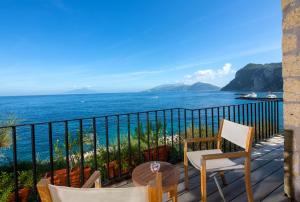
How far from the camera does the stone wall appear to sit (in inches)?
84.3

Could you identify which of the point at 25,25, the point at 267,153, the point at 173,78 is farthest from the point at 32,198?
the point at 173,78

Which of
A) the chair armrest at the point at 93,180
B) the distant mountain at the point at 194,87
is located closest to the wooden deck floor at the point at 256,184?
the chair armrest at the point at 93,180

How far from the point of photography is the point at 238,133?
8.07ft

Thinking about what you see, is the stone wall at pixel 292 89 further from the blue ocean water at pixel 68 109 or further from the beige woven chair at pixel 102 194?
the blue ocean water at pixel 68 109

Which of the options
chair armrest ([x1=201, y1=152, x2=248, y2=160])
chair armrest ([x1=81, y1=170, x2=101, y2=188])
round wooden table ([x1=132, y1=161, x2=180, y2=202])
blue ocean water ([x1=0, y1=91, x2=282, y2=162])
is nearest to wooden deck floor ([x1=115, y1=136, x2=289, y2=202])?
round wooden table ([x1=132, y1=161, x2=180, y2=202])

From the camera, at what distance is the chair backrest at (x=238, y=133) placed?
2.19 metres

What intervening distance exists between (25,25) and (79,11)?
705cm

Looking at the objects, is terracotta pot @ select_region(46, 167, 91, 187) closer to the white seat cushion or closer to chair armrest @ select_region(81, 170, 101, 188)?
the white seat cushion

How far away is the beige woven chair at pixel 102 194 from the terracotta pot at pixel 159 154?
283 centimetres

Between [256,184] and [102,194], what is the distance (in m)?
2.40

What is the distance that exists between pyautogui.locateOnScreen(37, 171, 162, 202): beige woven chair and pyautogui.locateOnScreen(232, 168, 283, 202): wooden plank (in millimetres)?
1849

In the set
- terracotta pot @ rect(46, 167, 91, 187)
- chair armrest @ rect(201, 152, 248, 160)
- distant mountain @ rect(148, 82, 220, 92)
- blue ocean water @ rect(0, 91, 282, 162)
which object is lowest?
Result: blue ocean water @ rect(0, 91, 282, 162)

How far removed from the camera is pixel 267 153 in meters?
3.88

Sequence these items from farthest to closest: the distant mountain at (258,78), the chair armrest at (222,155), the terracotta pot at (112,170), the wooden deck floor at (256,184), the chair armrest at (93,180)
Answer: the distant mountain at (258,78) → the terracotta pot at (112,170) → the wooden deck floor at (256,184) → the chair armrest at (222,155) → the chair armrest at (93,180)
